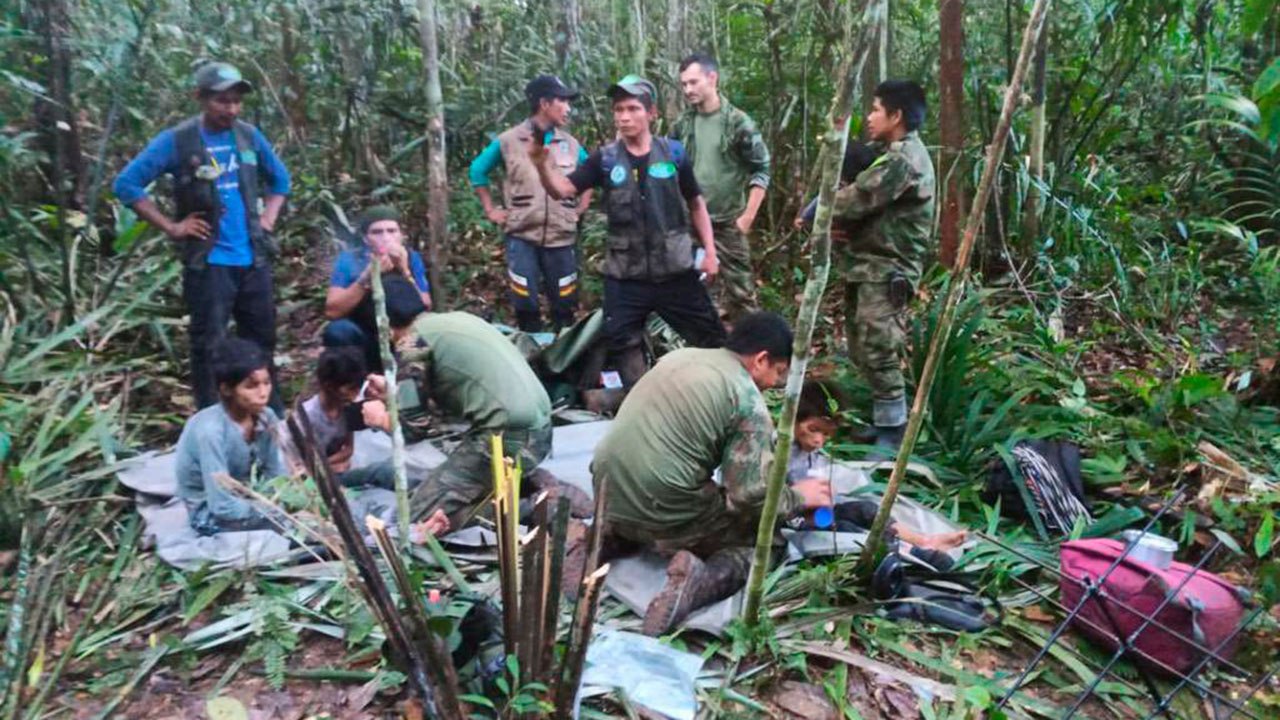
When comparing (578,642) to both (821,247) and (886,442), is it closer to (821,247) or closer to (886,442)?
(821,247)

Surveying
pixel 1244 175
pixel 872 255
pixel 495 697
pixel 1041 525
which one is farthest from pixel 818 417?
pixel 1244 175

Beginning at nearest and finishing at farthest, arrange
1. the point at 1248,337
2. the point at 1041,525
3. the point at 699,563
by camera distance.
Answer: the point at 699,563, the point at 1041,525, the point at 1248,337

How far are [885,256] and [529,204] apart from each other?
2262 millimetres

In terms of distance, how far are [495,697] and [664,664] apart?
59 centimetres

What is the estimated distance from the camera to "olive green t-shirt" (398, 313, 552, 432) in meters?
3.90

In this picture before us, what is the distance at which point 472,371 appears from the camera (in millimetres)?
3908

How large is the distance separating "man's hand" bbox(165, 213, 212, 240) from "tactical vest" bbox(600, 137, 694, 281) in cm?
201

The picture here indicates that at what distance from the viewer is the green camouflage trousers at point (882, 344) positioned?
15.6 ft

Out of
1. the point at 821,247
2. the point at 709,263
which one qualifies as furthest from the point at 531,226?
the point at 821,247

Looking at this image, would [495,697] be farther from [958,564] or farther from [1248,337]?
[1248,337]

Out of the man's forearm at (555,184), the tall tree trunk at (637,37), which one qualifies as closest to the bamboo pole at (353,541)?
the man's forearm at (555,184)

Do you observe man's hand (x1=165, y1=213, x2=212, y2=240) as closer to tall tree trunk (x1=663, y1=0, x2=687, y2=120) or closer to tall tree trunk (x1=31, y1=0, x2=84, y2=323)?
tall tree trunk (x1=31, y1=0, x2=84, y2=323)

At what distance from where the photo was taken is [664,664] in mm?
3014

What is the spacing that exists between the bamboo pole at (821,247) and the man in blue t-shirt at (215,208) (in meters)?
3.19
